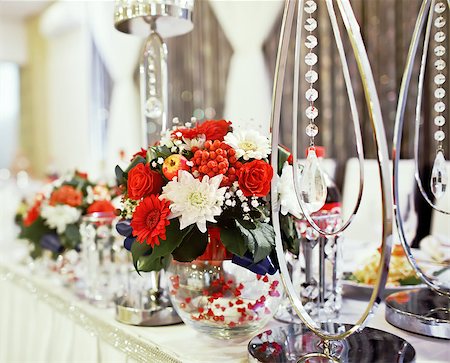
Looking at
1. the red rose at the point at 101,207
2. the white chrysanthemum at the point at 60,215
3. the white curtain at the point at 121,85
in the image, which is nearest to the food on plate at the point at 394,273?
the red rose at the point at 101,207

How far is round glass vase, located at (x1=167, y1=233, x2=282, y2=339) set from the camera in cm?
102

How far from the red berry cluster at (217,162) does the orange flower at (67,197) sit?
76 cm

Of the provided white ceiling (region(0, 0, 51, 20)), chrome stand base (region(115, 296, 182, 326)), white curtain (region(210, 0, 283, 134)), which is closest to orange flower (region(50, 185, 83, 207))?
chrome stand base (region(115, 296, 182, 326))

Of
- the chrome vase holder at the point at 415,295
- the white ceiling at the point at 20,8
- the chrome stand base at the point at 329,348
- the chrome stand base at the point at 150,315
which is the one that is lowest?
the chrome stand base at the point at 150,315

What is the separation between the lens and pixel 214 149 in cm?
100

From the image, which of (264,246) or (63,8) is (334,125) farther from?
(63,8)

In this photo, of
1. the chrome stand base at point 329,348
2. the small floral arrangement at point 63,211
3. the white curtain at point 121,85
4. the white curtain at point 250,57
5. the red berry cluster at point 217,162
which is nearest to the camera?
the chrome stand base at point 329,348

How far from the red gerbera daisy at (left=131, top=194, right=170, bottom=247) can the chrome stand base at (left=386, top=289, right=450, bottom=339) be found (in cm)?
48

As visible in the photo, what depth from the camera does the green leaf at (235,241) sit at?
0.96m

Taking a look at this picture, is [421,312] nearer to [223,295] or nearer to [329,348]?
[329,348]

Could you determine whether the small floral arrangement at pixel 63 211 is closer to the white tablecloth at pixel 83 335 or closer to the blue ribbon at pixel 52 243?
the blue ribbon at pixel 52 243

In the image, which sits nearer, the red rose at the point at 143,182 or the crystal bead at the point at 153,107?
the red rose at the point at 143,182

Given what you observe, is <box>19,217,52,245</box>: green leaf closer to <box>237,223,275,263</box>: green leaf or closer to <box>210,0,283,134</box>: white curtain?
<box>237,223,275,263</box>: green leaf

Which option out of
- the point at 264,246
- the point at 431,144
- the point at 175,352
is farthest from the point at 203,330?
the point at 431,144
